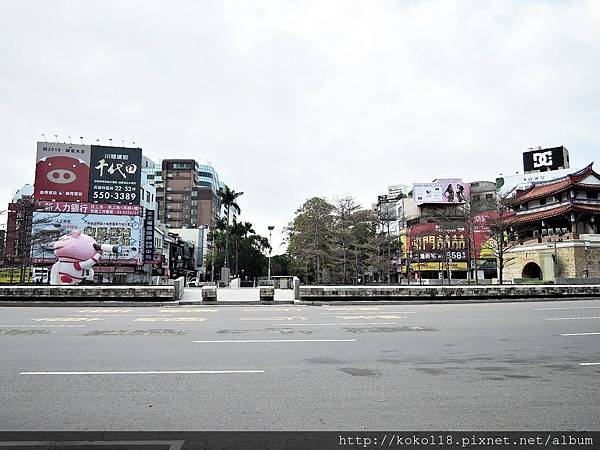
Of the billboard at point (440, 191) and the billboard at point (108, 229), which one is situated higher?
the billboard at point (440, 191)

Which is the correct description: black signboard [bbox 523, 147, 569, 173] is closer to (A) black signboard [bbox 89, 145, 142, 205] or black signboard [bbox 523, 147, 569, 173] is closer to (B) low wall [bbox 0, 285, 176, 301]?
(A) black signboard [bbox 89, 145, 142, 205]

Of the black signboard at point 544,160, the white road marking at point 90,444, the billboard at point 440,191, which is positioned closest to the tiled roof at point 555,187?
the billboard at point 440,191

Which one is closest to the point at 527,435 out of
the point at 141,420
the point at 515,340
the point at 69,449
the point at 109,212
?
the point at 141,420

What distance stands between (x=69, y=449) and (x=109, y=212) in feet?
183

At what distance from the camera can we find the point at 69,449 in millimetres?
4059

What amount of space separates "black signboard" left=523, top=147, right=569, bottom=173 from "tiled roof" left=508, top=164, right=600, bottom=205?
26016mm

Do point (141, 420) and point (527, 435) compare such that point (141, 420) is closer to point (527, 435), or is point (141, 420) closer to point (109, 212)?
point (527, 435)

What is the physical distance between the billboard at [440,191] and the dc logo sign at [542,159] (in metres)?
12.1

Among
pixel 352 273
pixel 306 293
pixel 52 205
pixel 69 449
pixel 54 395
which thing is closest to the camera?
pixel 69 449

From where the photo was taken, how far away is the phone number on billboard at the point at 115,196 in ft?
186

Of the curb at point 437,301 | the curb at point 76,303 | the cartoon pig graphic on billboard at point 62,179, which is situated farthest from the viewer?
the cartoon pig graphic on billboard at point 62,179

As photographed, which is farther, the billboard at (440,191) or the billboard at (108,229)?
the billboard at (440,191)

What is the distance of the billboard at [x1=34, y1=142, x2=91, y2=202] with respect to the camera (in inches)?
2167

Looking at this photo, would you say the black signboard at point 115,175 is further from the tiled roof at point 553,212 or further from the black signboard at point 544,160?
the black signboard at point 544,160
